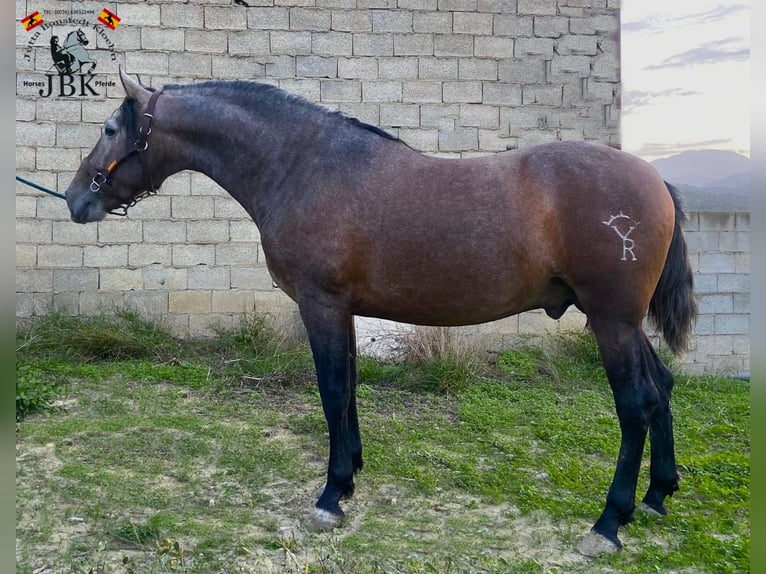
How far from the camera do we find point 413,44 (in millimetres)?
6672

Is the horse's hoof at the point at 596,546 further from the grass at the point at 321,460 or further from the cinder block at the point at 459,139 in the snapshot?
the cinder block at the point at 459,139

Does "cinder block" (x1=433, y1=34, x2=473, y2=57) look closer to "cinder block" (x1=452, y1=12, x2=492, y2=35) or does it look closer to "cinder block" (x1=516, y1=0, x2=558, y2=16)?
"cinder block" (x1=452, y1=12, x2=492, y2=35)

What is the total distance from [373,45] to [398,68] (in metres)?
0.38

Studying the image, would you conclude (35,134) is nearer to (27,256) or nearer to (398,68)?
(27,256)

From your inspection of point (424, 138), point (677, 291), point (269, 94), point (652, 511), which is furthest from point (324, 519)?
point (424, 138)

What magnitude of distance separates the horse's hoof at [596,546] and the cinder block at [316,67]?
5466 millimetres

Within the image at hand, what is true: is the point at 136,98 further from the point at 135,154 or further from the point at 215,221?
the point at 215,221

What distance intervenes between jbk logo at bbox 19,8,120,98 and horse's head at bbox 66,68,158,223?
368 centimetres

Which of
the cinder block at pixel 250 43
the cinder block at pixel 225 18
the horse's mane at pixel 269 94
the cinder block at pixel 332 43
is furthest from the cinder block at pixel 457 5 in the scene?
the horse's mane at pixel 269 94

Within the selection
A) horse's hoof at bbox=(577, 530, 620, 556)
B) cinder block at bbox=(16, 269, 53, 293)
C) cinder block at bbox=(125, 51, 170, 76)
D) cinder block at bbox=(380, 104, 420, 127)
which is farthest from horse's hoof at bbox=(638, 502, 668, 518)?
cinder block at bbox=(125, 51, 170, 76)

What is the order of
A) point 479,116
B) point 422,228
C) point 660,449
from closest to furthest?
point 422,228 → point 660,449 → point 479,116

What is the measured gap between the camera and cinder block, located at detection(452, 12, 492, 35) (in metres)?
6.71

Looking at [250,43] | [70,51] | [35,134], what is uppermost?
[250,43]

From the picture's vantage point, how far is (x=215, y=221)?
6555mm
